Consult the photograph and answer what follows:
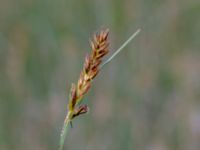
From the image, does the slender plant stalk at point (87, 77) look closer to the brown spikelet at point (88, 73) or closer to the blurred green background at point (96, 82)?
the brown spikelet at point (88, 73)

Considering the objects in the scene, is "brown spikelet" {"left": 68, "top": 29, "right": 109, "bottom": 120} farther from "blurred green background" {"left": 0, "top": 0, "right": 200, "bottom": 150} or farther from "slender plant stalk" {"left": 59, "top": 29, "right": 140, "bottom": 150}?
"blurred green background" {"left": 0, "top": 0, "right": 200, "bottom": 150}

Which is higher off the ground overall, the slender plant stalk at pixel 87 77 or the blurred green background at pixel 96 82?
the slender plant stalk at pixel 87 77

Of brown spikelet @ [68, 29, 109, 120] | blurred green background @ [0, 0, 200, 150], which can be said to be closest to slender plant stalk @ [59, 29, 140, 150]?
brown spikelet @ [68, 29, 109, 120]

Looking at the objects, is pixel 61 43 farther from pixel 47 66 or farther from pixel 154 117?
pixel 154 117

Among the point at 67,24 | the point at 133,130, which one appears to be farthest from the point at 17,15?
the point at 133,130

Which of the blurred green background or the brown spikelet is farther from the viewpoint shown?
the blurred green background

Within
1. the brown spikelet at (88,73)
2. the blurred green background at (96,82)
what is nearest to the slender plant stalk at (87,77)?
the brown spikelet at (88,73)

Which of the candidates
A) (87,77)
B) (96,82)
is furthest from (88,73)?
(96,82)
